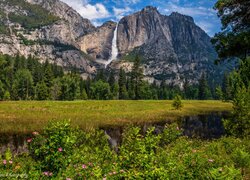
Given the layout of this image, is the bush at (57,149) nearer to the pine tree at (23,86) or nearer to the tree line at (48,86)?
the tree line at (48,86)

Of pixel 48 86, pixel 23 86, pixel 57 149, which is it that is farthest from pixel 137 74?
pixel 57 149

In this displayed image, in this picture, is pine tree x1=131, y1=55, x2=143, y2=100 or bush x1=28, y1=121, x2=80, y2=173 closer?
bush x1=28, y1=121, x2=80, y2=173

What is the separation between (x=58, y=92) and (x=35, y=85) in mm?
11216

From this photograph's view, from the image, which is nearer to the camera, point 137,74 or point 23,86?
point 137,74

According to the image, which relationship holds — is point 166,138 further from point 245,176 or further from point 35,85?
point 35,85

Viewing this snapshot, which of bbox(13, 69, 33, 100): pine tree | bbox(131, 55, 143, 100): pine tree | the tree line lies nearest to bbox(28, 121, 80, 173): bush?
the tree line

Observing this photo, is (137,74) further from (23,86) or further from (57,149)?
(57,149)

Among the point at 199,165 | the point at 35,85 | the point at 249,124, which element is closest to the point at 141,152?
the point at 199,165

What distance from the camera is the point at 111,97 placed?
12062 centimetres

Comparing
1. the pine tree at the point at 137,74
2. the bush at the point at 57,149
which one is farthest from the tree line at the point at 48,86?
the bush at the point at 57,149

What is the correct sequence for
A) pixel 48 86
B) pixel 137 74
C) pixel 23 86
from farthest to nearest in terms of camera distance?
pixel 23 86, pixel 137 74, pixel 48 86

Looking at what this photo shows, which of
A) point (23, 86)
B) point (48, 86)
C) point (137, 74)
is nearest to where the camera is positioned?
point (48, 86)

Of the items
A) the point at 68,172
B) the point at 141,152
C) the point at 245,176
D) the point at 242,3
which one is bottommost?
the point at 245,176

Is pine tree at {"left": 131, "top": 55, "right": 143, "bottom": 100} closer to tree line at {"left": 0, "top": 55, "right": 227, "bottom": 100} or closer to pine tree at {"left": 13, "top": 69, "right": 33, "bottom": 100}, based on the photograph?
tree line at {"left": 0, "top": 55, "right": 227, "bottom": 100}
